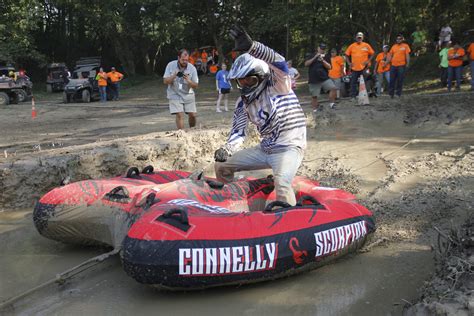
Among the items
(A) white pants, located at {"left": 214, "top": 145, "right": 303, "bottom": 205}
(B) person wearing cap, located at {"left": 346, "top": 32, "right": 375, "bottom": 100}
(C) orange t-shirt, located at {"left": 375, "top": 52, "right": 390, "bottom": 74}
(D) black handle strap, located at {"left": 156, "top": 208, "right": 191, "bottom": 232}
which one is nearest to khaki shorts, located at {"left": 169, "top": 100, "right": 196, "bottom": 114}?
(A) white pants, located at {"left": 214, "top": 145, "right": 303, "bottom": 205}

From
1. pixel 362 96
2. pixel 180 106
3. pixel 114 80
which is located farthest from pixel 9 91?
pixel 362 96

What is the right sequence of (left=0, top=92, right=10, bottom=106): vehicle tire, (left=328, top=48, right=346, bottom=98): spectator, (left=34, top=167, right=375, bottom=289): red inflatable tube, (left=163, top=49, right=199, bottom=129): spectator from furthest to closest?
(left=0, top=92, right=10, bottom=106): vehicle tire < (left=328, top=48, right=346, bottom=98): spectator < (left=163, top=49, right=199, bottom=129): spectator < (left=34, top=167, right=375, bottom=289): red inflatable tube

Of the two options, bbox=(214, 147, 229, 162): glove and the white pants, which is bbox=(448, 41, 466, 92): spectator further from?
bbox=(214, 147, 229, 162): glove

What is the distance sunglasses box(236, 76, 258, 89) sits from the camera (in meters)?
4.84

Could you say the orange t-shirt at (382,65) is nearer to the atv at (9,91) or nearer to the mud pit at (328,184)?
the mud pit at (328,184)

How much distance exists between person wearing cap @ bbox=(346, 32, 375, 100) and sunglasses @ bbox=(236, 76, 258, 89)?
334 inches

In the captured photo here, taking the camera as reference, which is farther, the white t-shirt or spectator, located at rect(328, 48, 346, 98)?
spectator, located at rect(328, 48, 346, 98)

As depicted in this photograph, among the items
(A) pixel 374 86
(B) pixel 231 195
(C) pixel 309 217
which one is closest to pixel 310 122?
(A) pixel 374 86

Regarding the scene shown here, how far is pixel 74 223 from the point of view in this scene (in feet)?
17.0

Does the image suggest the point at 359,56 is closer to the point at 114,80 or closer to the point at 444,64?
the point at 444,64

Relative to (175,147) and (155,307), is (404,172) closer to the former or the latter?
(175,147)

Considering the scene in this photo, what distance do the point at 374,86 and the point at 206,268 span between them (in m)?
12.3

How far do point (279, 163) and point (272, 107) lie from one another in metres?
0.56

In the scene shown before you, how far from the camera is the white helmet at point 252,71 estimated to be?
15.6ft
